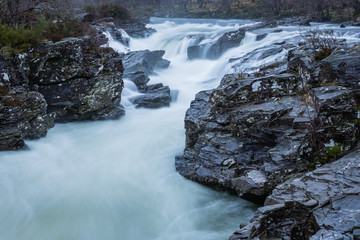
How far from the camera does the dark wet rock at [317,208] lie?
374cm

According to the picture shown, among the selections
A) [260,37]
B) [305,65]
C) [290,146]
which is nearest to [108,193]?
[290,146]

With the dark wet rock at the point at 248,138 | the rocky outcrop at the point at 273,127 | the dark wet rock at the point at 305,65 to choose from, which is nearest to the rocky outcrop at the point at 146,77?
the rocky outcrop at the point at 273,127

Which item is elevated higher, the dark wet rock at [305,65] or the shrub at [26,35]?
the shrub at [26,35]

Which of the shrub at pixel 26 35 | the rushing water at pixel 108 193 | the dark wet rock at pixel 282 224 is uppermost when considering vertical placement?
the shrub at pixel 26 35

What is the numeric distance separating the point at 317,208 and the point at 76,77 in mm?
9352

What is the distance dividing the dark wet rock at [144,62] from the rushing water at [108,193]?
7.10 m

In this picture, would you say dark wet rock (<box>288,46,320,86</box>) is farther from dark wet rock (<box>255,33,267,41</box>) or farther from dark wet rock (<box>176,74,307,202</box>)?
dark wet rock (<box>255,33,267,41</box>)

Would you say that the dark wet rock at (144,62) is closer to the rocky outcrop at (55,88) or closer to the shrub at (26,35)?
the rocky outcrop at (55,88)

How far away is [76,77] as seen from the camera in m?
10.8

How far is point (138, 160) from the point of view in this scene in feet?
29.0

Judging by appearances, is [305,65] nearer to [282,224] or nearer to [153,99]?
[282,224]

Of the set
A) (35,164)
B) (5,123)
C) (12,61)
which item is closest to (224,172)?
(35,164)

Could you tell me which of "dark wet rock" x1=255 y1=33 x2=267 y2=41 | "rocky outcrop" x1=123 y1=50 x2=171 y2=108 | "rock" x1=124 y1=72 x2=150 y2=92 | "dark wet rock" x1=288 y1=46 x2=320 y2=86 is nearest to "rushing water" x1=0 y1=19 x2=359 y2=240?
"rocky outcrop" x1=123 y1=50 x2=171 y2=108

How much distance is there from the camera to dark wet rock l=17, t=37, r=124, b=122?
32.7ft
